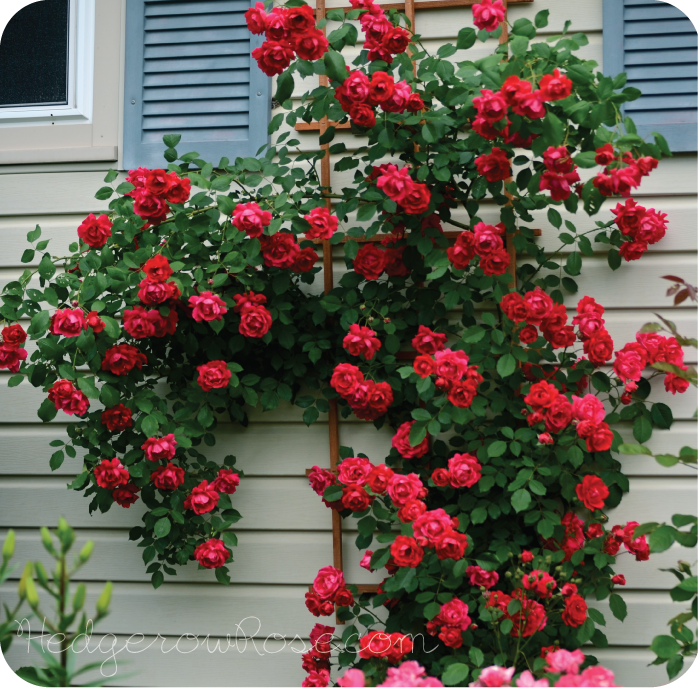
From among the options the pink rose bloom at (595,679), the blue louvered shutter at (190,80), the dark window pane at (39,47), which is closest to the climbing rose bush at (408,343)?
the blue louvered shutter at (190,80)

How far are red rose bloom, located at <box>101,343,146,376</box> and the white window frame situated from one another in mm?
899

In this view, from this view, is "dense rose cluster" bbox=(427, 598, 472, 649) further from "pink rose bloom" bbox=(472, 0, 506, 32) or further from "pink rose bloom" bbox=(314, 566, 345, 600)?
"pink rose bloom" bbox=(472, 0, 506, 32)

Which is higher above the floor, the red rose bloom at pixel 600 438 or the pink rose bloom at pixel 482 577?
the red rose bloom at pixel 600 438

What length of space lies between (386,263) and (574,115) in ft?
1.94

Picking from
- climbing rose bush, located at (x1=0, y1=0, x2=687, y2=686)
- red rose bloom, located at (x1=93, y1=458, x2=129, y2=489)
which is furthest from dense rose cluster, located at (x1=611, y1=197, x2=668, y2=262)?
red rose bloom, located at (x1=93, y1=458, x2=129, y2=489)

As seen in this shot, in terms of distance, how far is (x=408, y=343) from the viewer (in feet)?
5.94

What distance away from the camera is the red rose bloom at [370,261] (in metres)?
1.67

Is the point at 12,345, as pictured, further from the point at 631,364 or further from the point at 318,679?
the point at 631,364

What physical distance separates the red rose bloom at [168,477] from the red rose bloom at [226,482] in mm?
111

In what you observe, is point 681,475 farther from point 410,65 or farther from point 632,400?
point 410,65

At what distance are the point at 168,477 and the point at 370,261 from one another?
31.8 inches

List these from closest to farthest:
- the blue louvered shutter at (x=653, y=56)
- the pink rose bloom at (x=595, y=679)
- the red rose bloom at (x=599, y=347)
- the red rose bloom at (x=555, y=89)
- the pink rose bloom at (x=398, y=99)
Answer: the pink rose bloom at (x=595, y=679) → the red rose bloom at (x=555, y=89) → the pink rose bloom at (x=398, y=99) → the red rose bloom at (x=599, y=347) → the blue louvered shutter at (x=653, y=56)

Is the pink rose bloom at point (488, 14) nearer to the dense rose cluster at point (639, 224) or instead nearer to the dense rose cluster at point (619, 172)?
the dense rose cluster at point (619, 172)

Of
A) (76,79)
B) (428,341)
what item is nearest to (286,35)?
(428,341)
